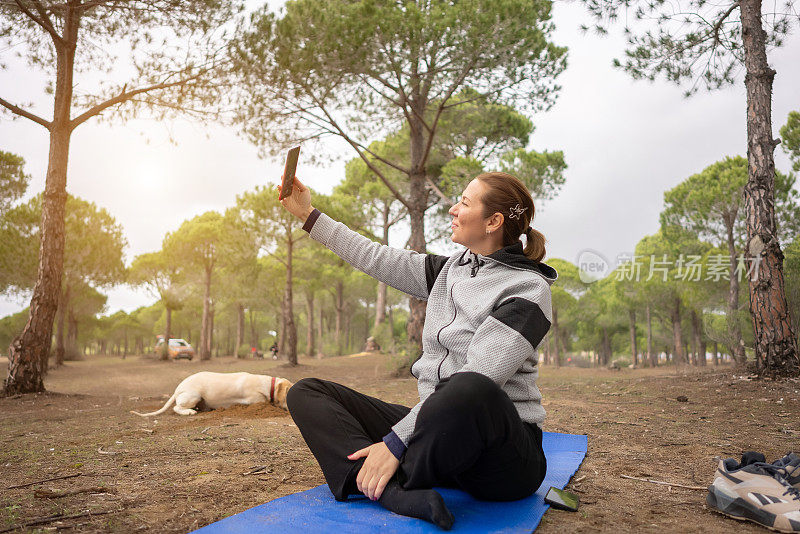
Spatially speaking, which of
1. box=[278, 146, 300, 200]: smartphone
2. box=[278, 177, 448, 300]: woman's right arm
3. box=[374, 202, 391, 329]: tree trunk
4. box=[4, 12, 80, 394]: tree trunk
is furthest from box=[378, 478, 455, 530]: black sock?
box=[374, 202, 391, 329]: tree trunk

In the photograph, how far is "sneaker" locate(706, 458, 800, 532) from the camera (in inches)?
70.7

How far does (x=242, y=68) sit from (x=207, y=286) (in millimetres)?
13876

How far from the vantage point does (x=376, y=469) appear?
179 centimetres

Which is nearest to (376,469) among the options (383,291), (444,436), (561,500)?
(444,436)

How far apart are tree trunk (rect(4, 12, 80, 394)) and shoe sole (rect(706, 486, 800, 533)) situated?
7713 mm

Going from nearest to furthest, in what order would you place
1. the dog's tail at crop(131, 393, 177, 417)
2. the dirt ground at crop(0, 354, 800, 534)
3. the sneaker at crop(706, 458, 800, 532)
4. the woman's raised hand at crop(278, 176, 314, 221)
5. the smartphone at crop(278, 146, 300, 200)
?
the sneaker at crop(706, 458, 800, 532), the dirt ground at crop(0, 354, 800, 534), the smartphone at crop(278, 146, 300, 200), the woman's raised hand at crop(278, 176, 314, 221), the dog's tail at crop(131, 393, 177, 417)

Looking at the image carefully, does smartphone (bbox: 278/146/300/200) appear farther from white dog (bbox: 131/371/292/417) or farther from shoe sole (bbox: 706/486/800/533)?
white dog (bbox: 131/371/292/417)

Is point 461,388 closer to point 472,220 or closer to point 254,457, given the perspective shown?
point 472,220

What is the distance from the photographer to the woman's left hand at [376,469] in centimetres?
176

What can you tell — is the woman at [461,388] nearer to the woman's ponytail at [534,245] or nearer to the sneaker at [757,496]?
the woman's ponytail at [534,245]

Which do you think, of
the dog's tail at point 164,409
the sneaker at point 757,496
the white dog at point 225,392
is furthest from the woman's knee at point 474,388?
the dog's tail at point 164,409

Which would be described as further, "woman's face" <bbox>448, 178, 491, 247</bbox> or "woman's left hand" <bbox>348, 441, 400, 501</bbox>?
"woman's face" <bbox>448, 178, 491, 247</bbox>

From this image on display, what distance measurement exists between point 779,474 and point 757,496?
141 mm

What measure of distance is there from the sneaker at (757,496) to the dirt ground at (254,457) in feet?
0.18
